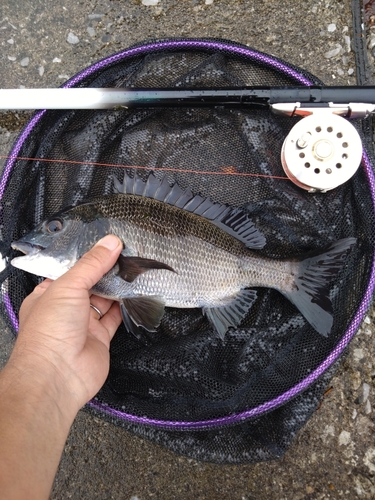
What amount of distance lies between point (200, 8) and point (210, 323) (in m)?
2.01

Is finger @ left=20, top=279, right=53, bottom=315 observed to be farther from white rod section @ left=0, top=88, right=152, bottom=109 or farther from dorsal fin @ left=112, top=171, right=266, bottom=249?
white rod section @ left=0, top=88, right=152, bottom=109

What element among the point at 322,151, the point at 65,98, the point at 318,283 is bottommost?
the point at 318,283

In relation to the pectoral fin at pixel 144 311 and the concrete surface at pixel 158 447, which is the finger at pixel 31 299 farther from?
the concrete surface at pixel 158 447

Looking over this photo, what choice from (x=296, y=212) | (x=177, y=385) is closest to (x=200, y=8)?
(x=296, y=212)

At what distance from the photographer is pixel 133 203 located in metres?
2.07

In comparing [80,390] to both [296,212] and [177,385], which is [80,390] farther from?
[296,212]

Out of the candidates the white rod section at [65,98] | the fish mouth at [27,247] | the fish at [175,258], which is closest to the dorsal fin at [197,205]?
the fish at [175,258]

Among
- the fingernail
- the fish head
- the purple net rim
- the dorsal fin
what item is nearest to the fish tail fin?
the purple net rim

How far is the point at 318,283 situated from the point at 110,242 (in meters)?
1.04

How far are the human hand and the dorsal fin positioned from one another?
0.43 meters

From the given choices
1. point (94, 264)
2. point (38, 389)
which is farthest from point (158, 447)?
point (94, 264)

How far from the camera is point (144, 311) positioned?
80.0 inches

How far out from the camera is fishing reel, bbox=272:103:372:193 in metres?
2.09

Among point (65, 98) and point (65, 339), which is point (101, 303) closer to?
point (65, 339)
